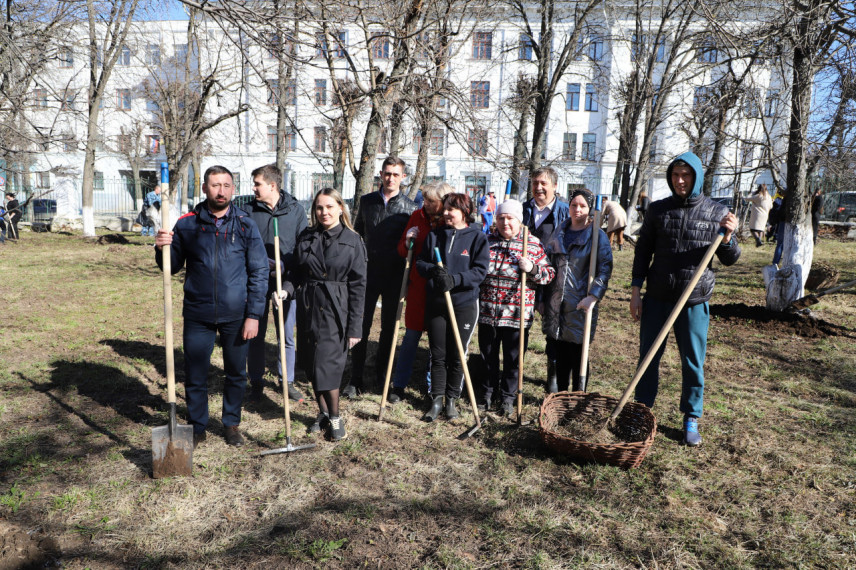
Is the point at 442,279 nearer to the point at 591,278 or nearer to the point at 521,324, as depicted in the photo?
the point at 521,324

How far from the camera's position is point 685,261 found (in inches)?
152

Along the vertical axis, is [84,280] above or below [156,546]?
above

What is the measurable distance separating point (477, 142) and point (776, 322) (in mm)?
4541

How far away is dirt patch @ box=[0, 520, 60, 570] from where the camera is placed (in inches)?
106

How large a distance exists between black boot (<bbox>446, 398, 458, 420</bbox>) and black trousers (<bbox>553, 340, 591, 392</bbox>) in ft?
3.04

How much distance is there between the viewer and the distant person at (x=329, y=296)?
399 cm

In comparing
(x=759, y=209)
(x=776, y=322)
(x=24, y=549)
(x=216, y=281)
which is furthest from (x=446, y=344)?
(x=759, y=209)

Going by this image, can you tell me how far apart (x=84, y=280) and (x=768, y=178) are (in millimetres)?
36869

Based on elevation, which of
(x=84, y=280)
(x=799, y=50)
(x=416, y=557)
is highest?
(x=799, y=50)

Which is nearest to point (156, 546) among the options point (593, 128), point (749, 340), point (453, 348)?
point (453, 348)

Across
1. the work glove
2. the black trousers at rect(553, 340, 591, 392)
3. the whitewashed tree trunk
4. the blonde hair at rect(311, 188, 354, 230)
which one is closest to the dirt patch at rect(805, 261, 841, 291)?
the whitewashed tree trunk

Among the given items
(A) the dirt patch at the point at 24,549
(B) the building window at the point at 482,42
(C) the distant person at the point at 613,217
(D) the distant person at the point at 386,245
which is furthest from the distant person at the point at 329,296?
(B) the building window at the point at 482,42

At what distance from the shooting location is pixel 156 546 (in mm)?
2877

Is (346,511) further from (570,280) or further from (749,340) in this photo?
(749,340)
